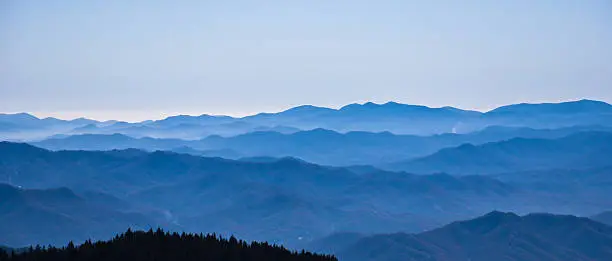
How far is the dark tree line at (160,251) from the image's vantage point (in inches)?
1288

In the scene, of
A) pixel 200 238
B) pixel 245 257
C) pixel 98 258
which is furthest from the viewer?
pixel 200 238

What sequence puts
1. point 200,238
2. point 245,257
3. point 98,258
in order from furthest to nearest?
point 200,238 → point 245,257 → point 98,258

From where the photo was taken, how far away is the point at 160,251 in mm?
33812

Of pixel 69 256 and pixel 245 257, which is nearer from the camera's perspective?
pixel 69 256

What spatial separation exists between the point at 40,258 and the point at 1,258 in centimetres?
141

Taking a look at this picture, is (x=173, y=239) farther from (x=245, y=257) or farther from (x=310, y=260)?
(x=310, y=260)

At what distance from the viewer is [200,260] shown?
33.5 m

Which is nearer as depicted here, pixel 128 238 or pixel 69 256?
pixel 69 256

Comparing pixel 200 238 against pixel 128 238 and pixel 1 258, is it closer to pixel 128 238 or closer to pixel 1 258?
pixel 128 238

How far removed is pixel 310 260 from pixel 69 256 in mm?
9866

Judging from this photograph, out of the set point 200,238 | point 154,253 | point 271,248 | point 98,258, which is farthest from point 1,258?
point 271,248

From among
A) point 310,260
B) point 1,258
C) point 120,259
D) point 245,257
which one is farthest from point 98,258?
point 310,260

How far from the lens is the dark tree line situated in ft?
107

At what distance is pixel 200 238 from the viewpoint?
3700cm
